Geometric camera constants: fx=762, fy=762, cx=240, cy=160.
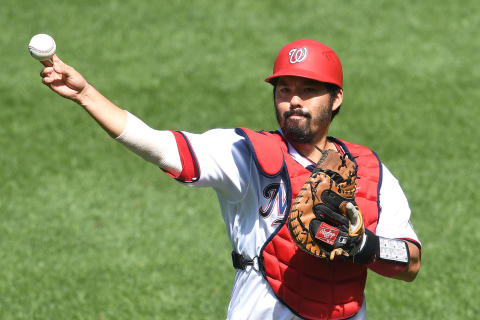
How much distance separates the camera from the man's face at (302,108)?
157 inches

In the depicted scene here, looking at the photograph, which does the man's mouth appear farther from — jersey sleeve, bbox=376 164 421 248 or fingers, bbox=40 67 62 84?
fingers, bbox=40 67 62 84

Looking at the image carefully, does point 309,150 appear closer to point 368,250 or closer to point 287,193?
point 287,193

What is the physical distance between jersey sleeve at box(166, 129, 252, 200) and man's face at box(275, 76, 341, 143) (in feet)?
1.03

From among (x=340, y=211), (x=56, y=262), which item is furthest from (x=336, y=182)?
(x=56, y=262)

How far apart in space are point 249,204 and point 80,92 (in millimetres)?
1020

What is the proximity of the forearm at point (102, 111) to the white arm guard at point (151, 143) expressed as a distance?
32mm

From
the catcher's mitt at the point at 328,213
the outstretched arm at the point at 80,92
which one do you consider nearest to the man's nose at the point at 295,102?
the catcher's mitt at the point at 328,213

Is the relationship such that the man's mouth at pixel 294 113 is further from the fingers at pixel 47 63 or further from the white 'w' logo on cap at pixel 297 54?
the fingers at pixel 47 63

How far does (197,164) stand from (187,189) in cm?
498

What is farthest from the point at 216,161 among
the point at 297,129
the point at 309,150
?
the point at 309,150

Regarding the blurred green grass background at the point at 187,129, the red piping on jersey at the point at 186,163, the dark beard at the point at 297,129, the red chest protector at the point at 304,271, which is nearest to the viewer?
the red piping on jersey at the point at 186,163

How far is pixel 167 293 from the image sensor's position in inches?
266

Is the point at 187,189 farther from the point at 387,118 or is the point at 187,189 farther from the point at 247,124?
the point at 387,118

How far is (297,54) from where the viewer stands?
4.10 m
